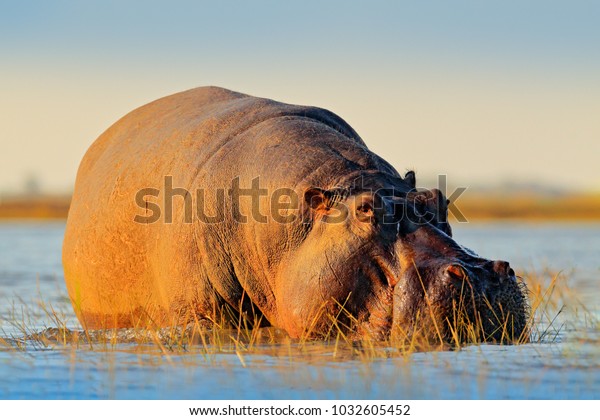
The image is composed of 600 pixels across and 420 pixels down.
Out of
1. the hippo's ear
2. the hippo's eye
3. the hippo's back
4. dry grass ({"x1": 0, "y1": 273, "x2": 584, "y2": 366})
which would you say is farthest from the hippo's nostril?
the hippo's back

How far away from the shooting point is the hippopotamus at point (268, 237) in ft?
22.9

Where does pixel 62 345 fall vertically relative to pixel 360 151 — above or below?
below

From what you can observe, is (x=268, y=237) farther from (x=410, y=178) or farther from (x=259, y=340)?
(x=410, y=178)

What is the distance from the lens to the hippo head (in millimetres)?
6852

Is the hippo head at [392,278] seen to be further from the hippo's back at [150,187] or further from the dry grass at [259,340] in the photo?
the hippo's back at [150,187]

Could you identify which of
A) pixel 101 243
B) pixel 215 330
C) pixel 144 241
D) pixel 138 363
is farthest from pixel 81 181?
pixel 138 363

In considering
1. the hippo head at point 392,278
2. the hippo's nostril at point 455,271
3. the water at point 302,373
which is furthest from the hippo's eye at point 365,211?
the water at point 302,373

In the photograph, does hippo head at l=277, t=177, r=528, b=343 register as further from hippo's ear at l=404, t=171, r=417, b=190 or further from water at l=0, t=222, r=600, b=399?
hippo's ear at l=404, t=171, r=417, b=190

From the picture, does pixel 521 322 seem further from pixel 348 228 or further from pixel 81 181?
pixel 81 181

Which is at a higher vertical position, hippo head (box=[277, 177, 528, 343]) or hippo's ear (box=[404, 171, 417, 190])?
hippo's ear (box=[404, 171, 417, 190])

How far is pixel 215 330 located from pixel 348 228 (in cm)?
127

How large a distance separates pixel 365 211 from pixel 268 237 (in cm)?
94

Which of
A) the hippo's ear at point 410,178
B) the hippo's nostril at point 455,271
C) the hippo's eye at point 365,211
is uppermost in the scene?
the hippo's ear at point 410,178

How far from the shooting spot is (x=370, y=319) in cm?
716
